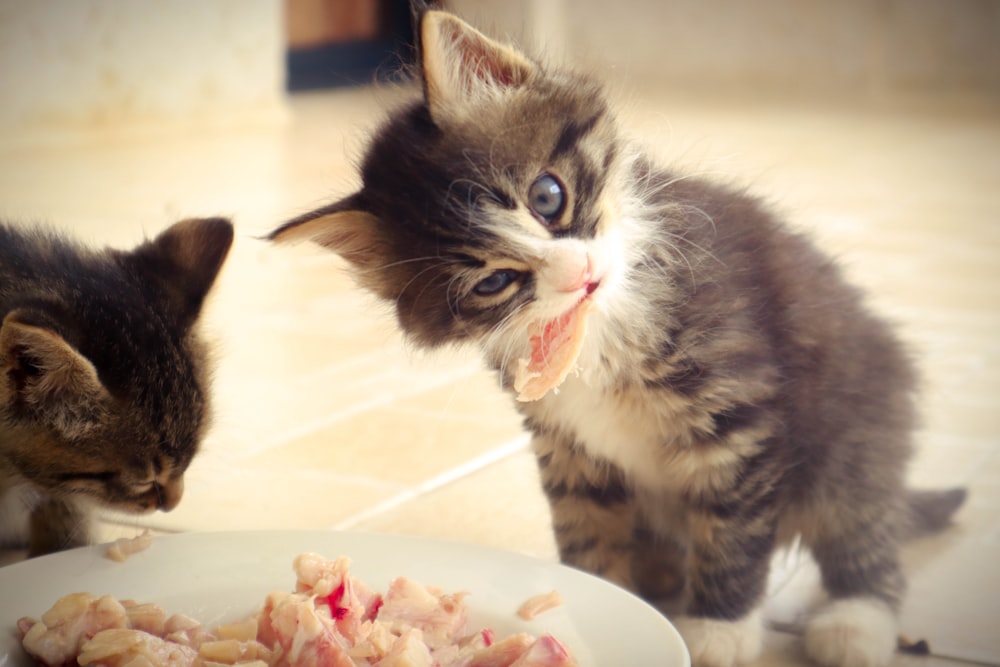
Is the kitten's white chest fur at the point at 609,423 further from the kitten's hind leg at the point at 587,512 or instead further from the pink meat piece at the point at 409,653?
the pink meat piece at the point at 409,653

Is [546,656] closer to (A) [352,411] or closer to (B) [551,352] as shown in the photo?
(B) [551,352]

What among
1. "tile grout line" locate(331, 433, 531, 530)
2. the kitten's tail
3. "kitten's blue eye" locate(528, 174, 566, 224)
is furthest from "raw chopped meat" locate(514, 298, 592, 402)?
the kitten's tail

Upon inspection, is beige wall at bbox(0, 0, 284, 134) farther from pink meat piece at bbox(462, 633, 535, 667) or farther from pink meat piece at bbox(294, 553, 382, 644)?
pink meat piece at bbox(462, 633, 535, 667)

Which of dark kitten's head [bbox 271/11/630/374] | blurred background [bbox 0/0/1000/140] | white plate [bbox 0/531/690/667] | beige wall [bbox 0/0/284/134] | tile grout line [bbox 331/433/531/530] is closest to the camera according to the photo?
white plate [bbox 0/531/690/667]

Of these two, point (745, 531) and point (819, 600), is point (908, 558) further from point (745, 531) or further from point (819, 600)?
point (745, 531)

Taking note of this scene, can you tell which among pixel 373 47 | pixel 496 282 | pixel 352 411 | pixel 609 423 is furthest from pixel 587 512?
pixel 373 47
